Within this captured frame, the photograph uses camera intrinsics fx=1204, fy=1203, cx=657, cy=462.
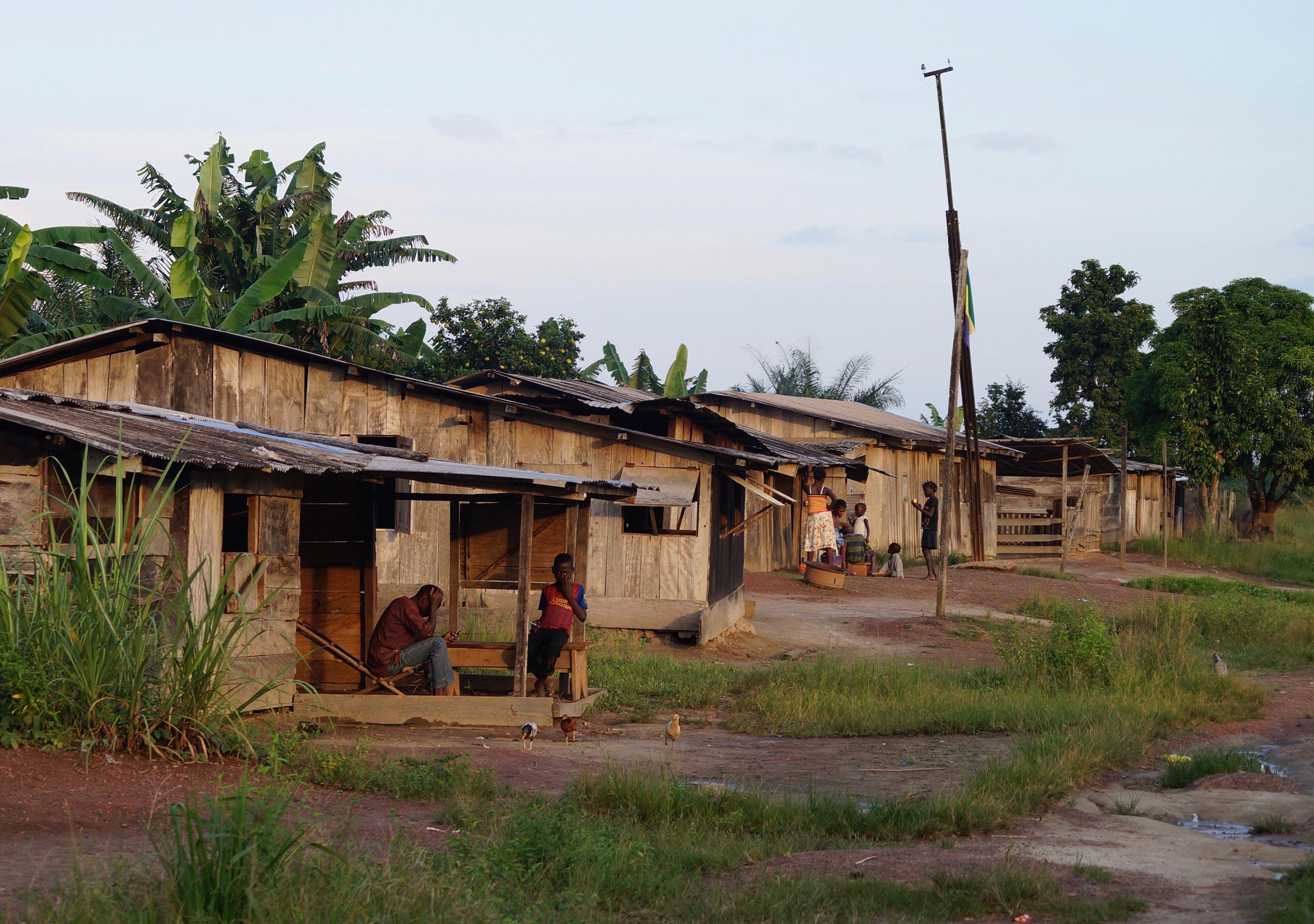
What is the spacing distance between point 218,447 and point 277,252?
55.9 ft

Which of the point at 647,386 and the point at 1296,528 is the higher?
the point at 647,386

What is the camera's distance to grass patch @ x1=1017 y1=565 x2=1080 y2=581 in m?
25.1

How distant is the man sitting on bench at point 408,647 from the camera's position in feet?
35.3

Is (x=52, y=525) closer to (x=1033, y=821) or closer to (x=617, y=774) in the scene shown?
(x=617, y=774)

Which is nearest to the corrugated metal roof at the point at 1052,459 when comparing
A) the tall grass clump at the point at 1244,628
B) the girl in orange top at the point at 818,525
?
the girl in orange top at the point at 818,525

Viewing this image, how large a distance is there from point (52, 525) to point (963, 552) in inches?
926

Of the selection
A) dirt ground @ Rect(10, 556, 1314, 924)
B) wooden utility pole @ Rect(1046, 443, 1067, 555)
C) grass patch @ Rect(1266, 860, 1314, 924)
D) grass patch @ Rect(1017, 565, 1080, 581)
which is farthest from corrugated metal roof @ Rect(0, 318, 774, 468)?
wooden utility pole @ Rect(1046, 443, 1067, 555)

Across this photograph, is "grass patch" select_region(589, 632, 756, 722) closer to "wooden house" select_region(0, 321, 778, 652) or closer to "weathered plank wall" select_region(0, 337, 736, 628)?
"weathered plank wall" select_region(0, 337, 736, 628)

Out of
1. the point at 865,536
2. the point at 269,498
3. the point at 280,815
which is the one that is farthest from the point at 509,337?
the point at 280,815

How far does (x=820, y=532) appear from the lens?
2292 cm

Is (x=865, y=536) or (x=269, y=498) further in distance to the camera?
(x=865, y=536)

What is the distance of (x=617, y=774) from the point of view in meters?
7.50

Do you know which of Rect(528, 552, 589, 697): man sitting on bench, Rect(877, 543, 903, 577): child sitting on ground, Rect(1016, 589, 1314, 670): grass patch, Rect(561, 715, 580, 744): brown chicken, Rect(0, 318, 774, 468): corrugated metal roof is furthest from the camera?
Rect(877, 543, 903, 577): child sitting on ground

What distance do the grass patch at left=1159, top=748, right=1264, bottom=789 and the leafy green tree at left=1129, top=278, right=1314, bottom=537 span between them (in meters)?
25.4
